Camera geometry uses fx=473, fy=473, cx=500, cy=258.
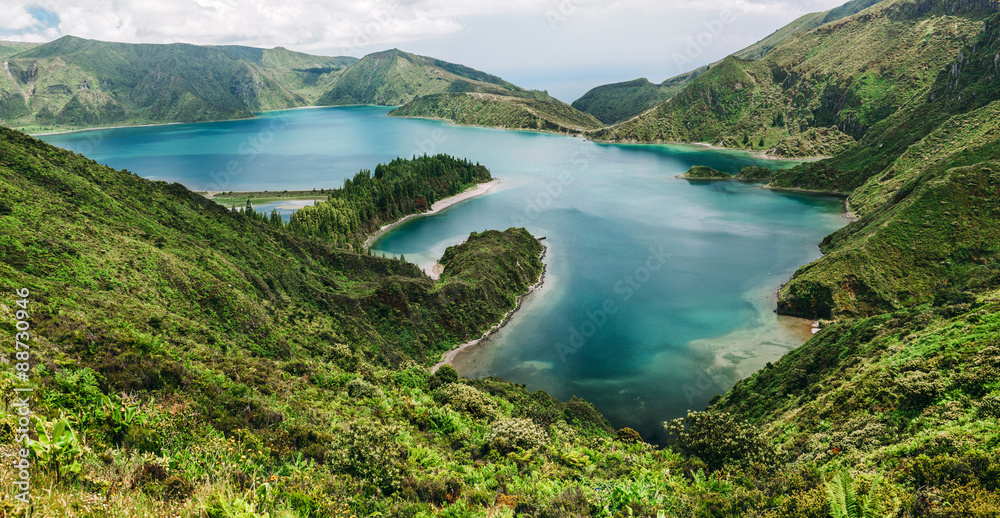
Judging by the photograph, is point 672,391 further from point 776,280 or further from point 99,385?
point 99,385

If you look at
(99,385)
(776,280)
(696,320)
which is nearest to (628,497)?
(99,385)

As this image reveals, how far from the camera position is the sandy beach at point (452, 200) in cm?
11456

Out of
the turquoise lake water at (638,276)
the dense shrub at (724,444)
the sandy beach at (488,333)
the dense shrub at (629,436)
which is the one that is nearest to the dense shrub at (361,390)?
the dense shrub at (629,436)

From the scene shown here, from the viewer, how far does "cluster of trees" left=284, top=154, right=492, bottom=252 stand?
10032 cm

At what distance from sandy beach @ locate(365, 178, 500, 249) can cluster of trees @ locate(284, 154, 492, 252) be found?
130cm

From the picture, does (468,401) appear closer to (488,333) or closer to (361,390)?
(361,390)

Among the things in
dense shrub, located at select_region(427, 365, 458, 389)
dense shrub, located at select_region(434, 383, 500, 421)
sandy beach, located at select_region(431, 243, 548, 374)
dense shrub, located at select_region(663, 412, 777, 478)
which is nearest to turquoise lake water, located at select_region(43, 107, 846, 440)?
sandy beach, located at select_region(431, 243, 548, 374)

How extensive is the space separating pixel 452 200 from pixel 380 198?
25923 millimetres

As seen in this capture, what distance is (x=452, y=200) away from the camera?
144 m

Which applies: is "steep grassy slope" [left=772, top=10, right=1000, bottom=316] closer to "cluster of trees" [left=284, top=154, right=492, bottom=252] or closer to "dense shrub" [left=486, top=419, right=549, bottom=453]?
"dense shrub" [left=486, top=419, right=549, bottom=453]

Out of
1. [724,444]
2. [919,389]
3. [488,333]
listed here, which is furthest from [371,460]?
[488,333]

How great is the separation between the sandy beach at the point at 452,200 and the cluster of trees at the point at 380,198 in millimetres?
1303

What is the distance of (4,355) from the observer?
17156 mm

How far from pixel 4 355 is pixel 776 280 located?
288ft
